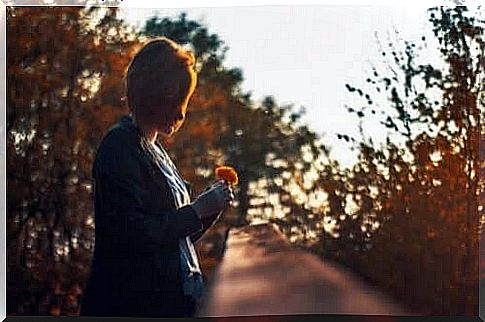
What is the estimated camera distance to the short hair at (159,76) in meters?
8.73

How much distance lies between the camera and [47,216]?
8984 millimetres

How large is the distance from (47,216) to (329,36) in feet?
7.28

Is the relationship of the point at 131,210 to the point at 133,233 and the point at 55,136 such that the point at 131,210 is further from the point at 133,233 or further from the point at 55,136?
the point at 55,136

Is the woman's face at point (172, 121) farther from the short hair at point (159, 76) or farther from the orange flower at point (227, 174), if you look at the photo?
the orange flower at point (227, 174)

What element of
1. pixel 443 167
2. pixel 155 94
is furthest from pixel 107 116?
pixel 443 167

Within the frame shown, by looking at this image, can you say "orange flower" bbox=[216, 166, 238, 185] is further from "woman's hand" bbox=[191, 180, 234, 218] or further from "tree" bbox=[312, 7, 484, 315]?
"tree" bbox=[312, 7, 484, 315]

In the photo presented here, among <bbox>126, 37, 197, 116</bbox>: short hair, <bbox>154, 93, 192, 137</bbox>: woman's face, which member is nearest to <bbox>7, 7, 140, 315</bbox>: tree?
<bbox>126, 37, 197, 116</bbox>: short hair

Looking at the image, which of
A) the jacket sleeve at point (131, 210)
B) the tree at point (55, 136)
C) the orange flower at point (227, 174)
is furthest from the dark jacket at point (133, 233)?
the orange flower at point (227, 174)

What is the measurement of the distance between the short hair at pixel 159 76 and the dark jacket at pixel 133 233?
18cm

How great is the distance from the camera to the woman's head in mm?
8727

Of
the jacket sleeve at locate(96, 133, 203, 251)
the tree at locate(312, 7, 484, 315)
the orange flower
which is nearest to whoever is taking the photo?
the jacket sleeve at locate(96, 133, 203, 251)

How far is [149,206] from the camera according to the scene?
852 centimetres

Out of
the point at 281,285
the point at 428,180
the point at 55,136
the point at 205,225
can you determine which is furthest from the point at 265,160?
the point at 55,136

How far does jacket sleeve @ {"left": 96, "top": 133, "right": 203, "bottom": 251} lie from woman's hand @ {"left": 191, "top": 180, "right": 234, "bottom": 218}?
0.10 m
